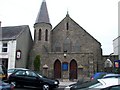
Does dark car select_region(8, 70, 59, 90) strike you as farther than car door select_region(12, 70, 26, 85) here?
No

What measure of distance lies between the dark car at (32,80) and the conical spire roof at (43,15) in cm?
1845

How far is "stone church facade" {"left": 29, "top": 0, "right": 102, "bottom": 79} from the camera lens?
28.9 m

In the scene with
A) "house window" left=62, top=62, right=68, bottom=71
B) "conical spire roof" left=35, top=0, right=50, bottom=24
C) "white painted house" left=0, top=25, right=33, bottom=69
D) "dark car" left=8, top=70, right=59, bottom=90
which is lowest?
"dark car" left=8, top=70, right=59, bottom=90

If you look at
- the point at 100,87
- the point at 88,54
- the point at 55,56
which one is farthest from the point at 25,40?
the point at 100,87

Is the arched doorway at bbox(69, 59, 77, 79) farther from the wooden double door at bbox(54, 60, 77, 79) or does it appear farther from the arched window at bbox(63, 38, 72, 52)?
the arched window at bbox(63, 38, 72, 52)

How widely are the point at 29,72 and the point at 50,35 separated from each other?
18420 millimetres

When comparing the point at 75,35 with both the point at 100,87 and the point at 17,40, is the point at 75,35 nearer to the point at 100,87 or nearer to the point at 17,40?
the point at 17,40

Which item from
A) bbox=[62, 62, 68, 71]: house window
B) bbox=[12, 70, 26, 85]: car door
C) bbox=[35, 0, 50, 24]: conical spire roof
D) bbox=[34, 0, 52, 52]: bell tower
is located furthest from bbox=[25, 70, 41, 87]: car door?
bbox=[35, 0, 50, 24]: conical spire roof

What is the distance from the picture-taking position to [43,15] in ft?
110

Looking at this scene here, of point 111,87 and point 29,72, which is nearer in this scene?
point 111,87

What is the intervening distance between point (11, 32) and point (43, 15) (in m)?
6.11

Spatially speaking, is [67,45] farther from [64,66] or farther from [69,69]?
[69,69]

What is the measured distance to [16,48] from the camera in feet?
93.3

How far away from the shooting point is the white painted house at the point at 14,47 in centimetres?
2809
